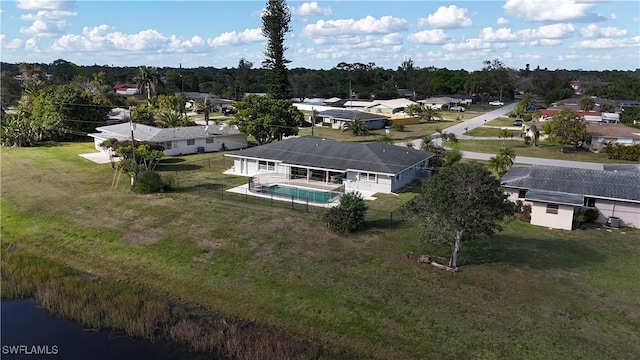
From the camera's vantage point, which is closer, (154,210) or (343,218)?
(343,218)

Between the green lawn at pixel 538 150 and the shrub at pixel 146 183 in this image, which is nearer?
the shrub at pixel 146 183

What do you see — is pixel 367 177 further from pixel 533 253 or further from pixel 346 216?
pixel 533 253

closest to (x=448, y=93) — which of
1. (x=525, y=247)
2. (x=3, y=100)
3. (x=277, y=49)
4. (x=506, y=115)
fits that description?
(x=506, y=115)

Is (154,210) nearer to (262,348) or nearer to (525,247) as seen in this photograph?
(262,348)

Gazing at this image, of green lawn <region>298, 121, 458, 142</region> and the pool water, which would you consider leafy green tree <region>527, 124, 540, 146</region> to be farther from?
the pool water

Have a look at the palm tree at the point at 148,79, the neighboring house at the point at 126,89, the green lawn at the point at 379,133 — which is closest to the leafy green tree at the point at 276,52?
the green lawn at the point at 379,133

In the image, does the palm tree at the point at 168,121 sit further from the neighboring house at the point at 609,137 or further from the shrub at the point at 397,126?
the neighboring house at the point at 609,137

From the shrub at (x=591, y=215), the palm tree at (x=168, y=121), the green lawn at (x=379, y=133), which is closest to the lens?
the shrub at (x=591, y=215)
